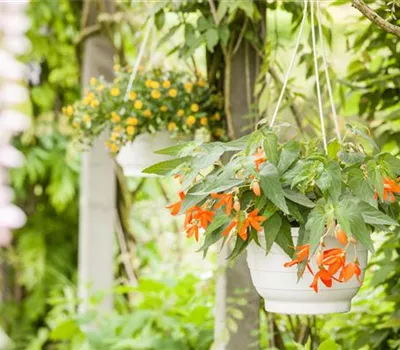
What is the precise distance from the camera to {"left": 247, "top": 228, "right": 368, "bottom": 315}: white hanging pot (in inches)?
56.5

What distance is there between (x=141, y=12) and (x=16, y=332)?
159 centimetres

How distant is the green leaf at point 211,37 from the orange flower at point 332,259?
765 mm

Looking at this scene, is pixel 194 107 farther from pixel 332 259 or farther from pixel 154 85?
pixel 332 259

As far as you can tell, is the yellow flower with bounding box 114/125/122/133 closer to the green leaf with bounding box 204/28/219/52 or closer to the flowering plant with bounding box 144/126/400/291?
the green leaf with bounding box 204/28/219/52

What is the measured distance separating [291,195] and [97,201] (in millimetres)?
1872

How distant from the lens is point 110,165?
316 cm

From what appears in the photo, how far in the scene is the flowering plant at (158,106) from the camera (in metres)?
2.05

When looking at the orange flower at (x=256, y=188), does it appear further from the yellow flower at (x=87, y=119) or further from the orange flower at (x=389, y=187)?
the yellow flower at (x=87, y=119)

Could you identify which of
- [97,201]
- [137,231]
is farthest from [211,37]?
[137,231]

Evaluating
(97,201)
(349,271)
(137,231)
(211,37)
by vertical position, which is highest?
(211,37)

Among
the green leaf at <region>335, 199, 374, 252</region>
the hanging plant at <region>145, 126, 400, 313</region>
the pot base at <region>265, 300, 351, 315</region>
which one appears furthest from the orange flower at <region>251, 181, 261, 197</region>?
the pot base at <region>265, 300, 351, 315</region>

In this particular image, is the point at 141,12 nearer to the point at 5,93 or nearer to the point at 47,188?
the point at 5,93

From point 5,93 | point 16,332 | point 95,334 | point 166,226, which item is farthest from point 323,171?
point 16,332

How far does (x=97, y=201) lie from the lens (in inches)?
124
